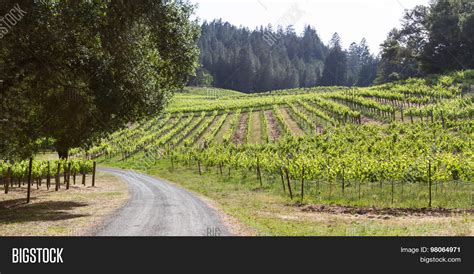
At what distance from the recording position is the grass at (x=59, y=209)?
18688mm

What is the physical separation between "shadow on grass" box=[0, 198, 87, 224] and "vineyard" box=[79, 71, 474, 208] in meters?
13.1

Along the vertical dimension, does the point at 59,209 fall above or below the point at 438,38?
below

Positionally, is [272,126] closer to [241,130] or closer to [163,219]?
[241,130]

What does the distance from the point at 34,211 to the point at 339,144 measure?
36297mm

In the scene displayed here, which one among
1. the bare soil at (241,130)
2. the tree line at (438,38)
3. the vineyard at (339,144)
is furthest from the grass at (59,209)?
the tree line at (438,38)

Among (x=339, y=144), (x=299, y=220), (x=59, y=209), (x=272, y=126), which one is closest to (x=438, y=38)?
(x=272, y=126)

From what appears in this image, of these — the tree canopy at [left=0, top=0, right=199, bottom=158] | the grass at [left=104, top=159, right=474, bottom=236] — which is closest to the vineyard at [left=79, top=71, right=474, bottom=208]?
the grass at [left=104, top=159, right=474, bottom=236]

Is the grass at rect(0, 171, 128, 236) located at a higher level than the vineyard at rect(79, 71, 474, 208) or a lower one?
lower

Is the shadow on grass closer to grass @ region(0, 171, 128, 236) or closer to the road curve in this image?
grass @ region(0, 171, 128, 236)

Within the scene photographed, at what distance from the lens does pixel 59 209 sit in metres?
→ 25.8

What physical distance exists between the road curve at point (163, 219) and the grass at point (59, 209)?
965 millimetres

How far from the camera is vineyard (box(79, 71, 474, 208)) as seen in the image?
31797 millimetres

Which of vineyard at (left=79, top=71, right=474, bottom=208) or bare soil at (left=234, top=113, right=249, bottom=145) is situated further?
bare soil at (left=234, top=113, right=249, bottom=145)
